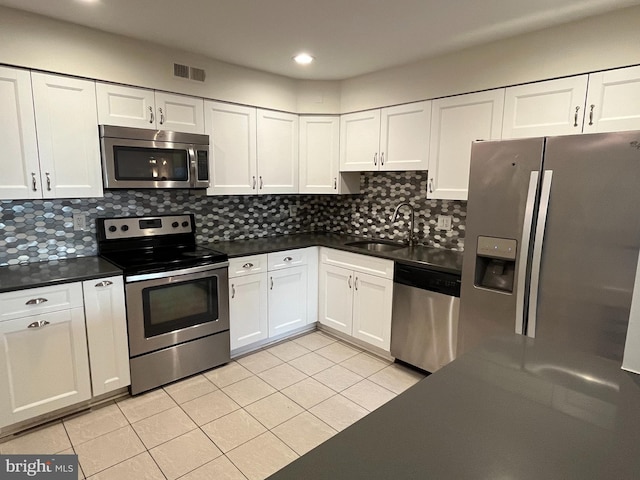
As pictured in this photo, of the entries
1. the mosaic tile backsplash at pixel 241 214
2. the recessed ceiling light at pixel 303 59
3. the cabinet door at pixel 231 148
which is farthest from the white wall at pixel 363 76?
the mosaic tile backsplash at pixel 241 214

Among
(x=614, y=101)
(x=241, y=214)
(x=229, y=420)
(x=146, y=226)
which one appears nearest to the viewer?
(x=614, y=101)

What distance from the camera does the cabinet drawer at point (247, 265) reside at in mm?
2938

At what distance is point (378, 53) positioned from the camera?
2.73m

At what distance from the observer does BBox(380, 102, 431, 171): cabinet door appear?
2912 mm

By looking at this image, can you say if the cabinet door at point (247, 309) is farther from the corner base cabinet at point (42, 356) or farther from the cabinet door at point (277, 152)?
the corner base cabinet at point (42, 356)

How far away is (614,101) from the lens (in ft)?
6.72

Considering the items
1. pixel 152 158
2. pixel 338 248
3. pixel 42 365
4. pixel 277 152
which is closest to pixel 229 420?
pixel 42 365

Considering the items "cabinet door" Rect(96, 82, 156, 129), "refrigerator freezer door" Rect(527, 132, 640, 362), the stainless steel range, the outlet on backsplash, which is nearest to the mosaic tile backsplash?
the outlet on backsplash

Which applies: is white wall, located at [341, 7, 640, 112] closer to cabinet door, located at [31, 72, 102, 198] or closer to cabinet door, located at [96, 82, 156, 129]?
cabinet door, located at [96, 82, 156, 129]

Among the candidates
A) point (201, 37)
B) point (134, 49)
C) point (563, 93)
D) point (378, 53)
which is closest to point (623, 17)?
point (563, 93)

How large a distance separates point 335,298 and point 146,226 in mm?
1716

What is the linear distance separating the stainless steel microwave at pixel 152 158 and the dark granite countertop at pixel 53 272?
55 centimetres

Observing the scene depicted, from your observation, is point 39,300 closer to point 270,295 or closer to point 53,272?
point 53,272

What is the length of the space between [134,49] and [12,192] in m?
1.21
